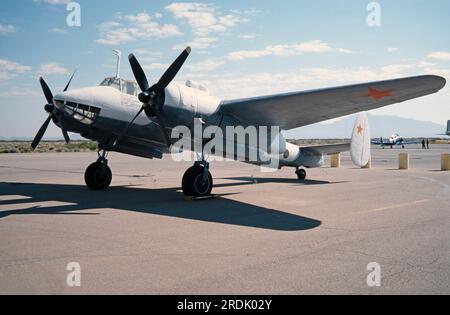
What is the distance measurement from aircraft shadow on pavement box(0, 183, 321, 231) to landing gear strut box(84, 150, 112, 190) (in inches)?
16.5

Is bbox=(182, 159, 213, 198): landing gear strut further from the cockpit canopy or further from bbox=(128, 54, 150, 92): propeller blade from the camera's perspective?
the cockpit canopy

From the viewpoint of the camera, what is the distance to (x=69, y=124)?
12250 mm

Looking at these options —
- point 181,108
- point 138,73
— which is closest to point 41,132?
point 138,73

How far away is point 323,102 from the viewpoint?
11578mm

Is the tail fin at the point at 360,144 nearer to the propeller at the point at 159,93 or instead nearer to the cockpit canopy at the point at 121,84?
the propeller at the point at 159,93

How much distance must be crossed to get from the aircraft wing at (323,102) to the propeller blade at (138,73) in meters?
2.59

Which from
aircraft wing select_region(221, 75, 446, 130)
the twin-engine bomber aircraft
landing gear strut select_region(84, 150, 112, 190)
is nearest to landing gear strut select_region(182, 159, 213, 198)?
the twin-engine bomber aircraft

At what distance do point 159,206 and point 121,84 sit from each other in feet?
14.4

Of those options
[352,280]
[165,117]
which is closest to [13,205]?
[165,117]

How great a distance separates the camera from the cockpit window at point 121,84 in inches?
487

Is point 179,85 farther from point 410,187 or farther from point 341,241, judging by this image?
point 410,187

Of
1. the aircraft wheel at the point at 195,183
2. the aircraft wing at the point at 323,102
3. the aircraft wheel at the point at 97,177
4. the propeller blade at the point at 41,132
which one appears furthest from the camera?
the aircraft wheel at the point at 97,177

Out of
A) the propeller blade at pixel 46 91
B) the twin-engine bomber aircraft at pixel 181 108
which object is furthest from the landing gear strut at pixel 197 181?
the propeller blade at pixel 46 91

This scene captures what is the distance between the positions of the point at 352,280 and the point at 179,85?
820cm
